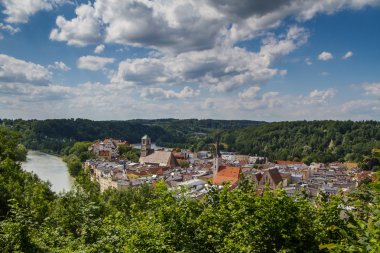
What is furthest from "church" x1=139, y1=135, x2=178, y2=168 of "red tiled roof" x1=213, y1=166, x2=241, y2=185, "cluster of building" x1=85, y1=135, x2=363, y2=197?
"red tiled roof" x1=213, y1=166, x2=241, y2=185

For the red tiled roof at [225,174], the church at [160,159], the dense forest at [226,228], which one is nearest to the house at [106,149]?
the church at [160,159]

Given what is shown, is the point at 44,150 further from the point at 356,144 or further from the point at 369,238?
the point at 369,238

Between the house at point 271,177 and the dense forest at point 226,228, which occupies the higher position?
the dense forest at point 226,228

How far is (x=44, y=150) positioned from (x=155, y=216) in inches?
4808

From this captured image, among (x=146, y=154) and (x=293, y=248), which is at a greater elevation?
(x=293, y=248)

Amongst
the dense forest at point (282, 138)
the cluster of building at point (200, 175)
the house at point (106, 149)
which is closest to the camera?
the cluster of building at point (200, 175)

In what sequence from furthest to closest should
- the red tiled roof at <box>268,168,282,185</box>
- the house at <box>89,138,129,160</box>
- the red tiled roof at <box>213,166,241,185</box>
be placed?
1. the house at <box>89,138,129,160</box>
2. the red tiled roof at <box>268,168,282,185</box>
3. the red tiled roof at <box>213,166,241,185</box>

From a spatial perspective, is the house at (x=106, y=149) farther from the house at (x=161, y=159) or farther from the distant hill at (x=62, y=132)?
the distant hill at (x=62, y=132)

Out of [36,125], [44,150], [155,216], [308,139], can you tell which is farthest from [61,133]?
[155,216]

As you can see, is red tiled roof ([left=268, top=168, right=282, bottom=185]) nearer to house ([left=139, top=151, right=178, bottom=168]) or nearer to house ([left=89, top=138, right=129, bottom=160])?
house ([left=139, top=151, right=178, bottom=168])

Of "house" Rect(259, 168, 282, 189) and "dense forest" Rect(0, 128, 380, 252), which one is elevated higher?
"dense forest" Rect(0, 128, 380, 252)

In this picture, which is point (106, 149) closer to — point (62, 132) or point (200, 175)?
point (200, 175)

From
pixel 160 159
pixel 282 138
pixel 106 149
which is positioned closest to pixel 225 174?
pixel 160 159

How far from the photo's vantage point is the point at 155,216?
10398mm
